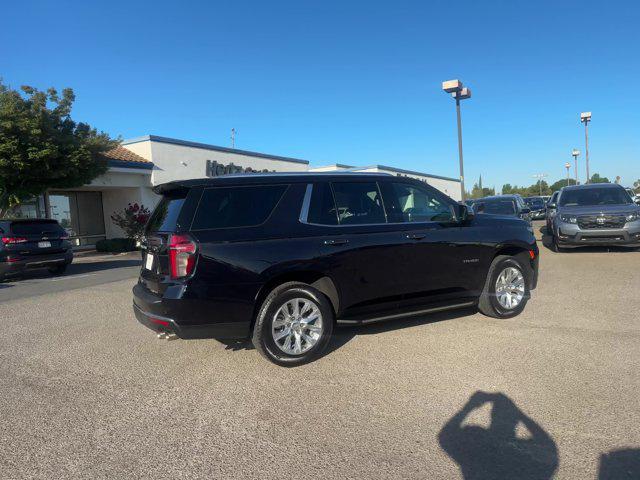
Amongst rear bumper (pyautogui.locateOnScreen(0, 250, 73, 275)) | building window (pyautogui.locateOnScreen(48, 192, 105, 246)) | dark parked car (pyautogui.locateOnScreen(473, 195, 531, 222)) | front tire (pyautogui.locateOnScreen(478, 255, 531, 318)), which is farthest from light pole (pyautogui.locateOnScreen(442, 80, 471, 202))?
building window (pyautogui.locateOnScreen(48, 192, 105, 246))

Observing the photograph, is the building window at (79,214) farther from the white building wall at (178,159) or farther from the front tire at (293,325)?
the front tire at (293,325)

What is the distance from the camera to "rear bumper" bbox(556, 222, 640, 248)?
1136cm

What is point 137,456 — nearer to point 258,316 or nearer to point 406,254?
point 258,316

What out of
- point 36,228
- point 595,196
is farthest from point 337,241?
point 595,196

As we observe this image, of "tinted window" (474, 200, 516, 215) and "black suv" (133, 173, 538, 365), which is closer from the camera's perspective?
"black suv" (133, 173, 538, 365)

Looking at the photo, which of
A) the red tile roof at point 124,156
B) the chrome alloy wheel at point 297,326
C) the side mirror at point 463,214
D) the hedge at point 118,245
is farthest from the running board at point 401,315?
the red tile roof at point 124,156

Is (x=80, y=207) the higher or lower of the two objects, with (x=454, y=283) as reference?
higher

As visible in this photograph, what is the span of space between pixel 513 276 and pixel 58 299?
774cm

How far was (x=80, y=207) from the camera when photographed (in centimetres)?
2241

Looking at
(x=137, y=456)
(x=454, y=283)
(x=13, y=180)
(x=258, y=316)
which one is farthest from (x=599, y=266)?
(x=13, y=180)

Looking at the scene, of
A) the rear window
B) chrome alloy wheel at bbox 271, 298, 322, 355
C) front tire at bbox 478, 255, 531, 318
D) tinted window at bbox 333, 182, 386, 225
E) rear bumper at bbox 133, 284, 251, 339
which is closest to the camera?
rear bumper at bbox 133, 284, 251, 339

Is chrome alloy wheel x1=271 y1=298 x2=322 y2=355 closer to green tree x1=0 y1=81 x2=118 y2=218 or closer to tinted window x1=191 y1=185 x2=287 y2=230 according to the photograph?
tinted window x1=191 y1=185 x2=287 y2=230

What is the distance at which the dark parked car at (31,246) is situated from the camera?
37.6 feet

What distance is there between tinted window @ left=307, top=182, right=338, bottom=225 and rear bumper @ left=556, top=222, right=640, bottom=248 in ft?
30.2
